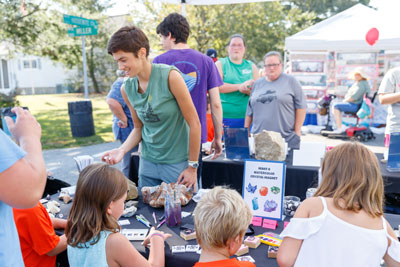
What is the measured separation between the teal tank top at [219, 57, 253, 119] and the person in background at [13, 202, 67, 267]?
273 cm

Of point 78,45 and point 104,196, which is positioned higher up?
point 78,45

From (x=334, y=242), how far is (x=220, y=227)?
16.9 inches

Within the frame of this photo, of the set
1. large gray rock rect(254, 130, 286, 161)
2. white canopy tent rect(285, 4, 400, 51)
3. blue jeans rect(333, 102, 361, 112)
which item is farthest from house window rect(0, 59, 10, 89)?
large gray rock rect(254, 130, 286, 161)

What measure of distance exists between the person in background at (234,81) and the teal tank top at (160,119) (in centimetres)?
189

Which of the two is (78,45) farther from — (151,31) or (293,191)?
(293,191)

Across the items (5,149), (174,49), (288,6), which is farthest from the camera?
(288,6)

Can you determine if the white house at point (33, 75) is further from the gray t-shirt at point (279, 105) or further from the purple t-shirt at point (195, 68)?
the purple t-shirt at point (195, 68)

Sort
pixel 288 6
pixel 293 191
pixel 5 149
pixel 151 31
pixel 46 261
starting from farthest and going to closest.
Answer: pixel 288 6 → pixel 151 31 → pixel 293 191 → pixel 46 261 → pixel 5 149

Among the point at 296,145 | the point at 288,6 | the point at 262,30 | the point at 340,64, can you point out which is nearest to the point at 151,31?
the point at 262,30

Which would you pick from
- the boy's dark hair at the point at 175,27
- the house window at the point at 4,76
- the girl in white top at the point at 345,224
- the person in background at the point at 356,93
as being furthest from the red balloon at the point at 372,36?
the house window at the point at 4,76

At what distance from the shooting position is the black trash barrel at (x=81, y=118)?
332 inches

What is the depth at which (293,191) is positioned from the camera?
307cm

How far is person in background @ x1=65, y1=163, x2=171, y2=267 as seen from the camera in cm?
151

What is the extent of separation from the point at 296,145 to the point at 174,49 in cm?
167
